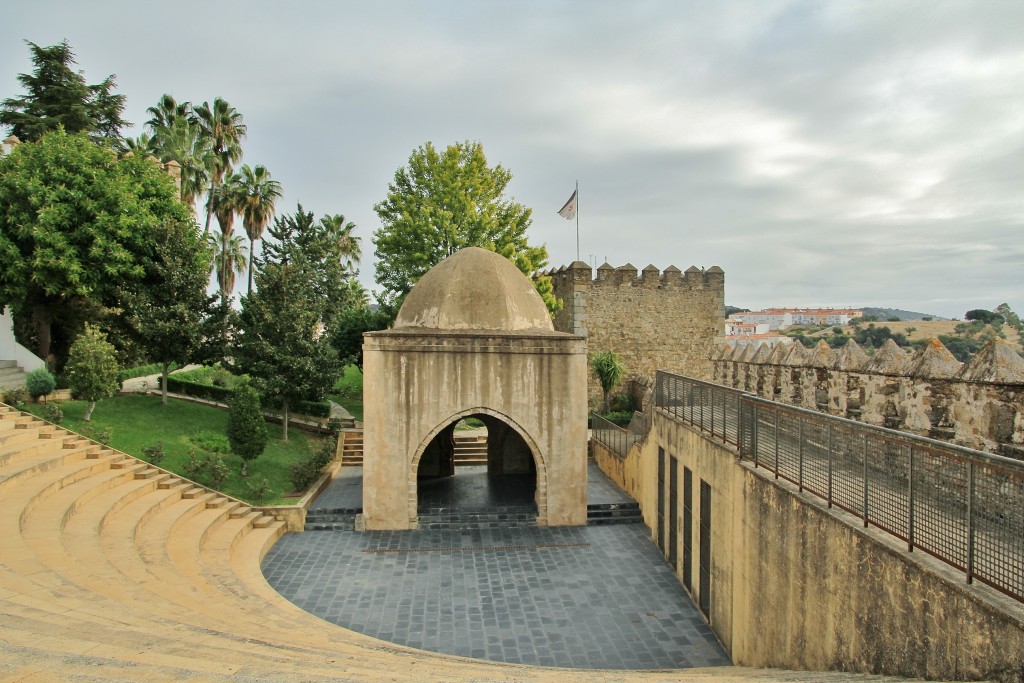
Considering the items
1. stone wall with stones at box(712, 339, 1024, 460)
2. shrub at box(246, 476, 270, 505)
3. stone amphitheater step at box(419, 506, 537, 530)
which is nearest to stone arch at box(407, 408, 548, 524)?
stone amphitheater step at box(419, 506, 537, 530)

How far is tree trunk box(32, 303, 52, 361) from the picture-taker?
67.6 ft

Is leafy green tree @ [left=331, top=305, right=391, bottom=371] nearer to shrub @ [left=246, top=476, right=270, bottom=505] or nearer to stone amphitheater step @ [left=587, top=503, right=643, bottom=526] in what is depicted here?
shrub @ [left=246, top=476, right=270, bottom=505]

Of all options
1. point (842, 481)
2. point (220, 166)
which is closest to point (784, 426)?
point (842, 481)

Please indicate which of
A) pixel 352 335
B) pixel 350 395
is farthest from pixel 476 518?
pixel 350 395

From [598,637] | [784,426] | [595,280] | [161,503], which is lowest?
[598,637]

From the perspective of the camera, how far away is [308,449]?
19.6 meters

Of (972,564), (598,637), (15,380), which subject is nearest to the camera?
(972,564)

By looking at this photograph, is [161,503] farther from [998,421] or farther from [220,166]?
[220,166]

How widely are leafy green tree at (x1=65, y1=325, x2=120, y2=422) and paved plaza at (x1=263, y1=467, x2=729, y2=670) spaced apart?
6.63 metres

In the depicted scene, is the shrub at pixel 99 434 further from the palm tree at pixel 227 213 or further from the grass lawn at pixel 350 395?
the palm tree at pixel 227 213

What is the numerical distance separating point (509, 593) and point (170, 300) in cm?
1512

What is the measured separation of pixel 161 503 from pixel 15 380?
9608 millimetres

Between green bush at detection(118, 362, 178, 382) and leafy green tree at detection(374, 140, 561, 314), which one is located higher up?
leafy green tree at detection(374, 140, 561, 314)

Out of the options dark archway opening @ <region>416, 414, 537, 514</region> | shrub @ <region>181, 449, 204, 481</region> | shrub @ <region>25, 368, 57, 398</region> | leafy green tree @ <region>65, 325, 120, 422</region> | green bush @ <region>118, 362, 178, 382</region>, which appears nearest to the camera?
shrub @ <region>181, 449, 204, 481</region>
